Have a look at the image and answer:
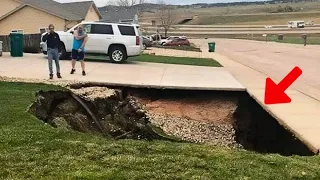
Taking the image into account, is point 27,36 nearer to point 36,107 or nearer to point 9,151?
point 36,107

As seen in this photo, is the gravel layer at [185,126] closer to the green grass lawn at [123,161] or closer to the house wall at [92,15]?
the green grass lawn at [123,161]

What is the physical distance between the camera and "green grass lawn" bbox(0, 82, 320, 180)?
6.20m

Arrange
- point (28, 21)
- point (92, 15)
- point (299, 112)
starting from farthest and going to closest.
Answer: point (92, 15)
point (28, 21)
point (299, 112)

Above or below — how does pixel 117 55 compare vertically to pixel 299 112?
above

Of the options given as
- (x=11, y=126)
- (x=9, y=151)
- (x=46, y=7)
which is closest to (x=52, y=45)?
(x=11, y=126)

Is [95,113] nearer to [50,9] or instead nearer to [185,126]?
[185,126]

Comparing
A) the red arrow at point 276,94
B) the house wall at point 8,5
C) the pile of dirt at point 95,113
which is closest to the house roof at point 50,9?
the house wall at point 8,5

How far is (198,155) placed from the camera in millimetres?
7184

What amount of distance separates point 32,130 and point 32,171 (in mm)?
2174

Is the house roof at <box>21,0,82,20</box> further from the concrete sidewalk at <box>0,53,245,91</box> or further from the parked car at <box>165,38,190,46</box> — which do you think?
the concrete sidewalk at <box>0,53,245,91</box>

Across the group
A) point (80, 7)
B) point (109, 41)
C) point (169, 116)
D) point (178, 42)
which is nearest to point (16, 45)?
→ point (109, 41)

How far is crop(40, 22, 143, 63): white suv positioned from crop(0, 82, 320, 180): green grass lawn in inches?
597

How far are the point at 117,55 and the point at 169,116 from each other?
10.1m

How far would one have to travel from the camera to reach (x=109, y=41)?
76.5ft
